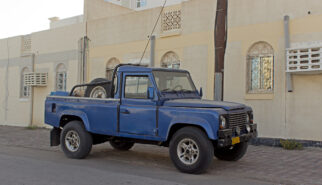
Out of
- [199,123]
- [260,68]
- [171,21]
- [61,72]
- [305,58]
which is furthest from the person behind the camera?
[61,72]

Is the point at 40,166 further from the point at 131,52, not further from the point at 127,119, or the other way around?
the point at 131,52

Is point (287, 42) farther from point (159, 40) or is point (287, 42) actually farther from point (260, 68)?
point (159, 40)

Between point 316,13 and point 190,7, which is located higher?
point 190,7

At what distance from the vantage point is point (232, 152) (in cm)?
834

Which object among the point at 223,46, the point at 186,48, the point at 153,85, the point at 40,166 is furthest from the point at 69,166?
the point at 186,48

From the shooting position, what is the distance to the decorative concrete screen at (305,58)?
9906mm

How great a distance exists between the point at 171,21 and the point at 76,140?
690cm

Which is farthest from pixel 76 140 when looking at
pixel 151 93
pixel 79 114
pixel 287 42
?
pixel 287 42

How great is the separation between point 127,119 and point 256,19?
601 centimetres

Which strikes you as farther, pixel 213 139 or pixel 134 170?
pixel 134 170

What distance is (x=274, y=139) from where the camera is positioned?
10.8 metres

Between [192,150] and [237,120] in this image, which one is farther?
[237,120]

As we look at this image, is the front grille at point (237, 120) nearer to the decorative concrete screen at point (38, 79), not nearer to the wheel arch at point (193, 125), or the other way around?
the wheel arch at point (193, 125)

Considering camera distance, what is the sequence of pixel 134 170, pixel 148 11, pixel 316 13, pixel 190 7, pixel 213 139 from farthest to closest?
pixel 148 11 < pixel 190 7 < pixel 316 13 < pixel 134 170 < pixel 213 139
